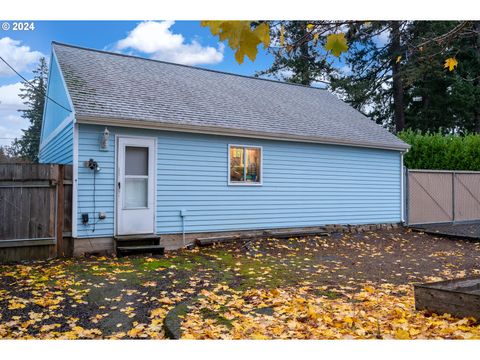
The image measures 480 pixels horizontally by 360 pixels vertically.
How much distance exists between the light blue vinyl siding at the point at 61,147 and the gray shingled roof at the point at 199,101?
0.78m

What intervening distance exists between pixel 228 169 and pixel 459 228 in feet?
24.3

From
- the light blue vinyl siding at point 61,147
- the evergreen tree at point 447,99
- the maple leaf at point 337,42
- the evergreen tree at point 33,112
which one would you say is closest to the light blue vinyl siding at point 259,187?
the light blue vinyl siding at point 61,147

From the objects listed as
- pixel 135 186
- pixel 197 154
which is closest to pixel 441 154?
pixel 197 154

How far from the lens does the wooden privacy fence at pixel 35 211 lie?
6988 millimetres

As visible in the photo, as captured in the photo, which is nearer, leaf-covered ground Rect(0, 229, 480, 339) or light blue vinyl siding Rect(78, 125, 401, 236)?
leaf-covered ground Rect(0, 229, 480, 339)

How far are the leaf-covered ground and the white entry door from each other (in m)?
0.88

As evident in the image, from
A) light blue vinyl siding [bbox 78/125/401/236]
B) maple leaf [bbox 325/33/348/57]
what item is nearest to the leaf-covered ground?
light blue vinyl siding [bbox 78/125/401/236]

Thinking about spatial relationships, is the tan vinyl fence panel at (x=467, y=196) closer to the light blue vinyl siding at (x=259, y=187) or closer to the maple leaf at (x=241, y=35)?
the light blue vinyl siding at (x=259, y=187)

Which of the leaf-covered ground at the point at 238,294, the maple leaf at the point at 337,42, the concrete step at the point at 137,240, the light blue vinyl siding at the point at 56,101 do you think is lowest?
the leaf-covered ground at the point at 238,294

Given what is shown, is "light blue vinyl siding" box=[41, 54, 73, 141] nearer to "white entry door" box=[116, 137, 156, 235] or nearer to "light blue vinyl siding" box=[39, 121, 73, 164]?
"light blue vinyl siding" box=[39, 121, 73, 164]

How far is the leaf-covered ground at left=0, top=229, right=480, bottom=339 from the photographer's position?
3504mm
